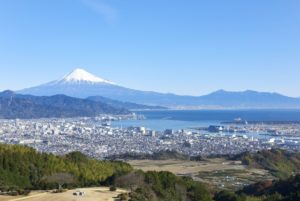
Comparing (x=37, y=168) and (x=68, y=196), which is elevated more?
(x=37, y=168)

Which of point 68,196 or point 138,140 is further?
point 138,140

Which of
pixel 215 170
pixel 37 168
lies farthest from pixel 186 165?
pixel 37 168

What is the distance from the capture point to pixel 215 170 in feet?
217

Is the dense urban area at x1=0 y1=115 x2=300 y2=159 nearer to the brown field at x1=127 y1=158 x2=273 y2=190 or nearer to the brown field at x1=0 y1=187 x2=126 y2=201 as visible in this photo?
the brown field at x1=127 y1=158 x2=273 y2=190

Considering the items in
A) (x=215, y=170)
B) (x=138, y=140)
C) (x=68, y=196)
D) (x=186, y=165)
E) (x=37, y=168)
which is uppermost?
(x=138, y=140)

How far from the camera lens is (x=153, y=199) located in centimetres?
2725

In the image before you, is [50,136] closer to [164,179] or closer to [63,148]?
[63,148]

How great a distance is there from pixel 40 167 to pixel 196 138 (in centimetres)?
8767

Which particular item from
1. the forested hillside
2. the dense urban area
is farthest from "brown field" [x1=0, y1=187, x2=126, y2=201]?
the dense urban area

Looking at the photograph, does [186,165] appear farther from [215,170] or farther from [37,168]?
[37,168]

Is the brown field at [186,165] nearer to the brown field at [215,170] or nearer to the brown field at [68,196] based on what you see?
the brown field at [215,170]

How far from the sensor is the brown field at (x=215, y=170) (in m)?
57.5

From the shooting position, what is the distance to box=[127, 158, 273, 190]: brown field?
57.5m

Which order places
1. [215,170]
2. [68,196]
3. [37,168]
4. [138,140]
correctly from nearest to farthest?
[68,196] < [37,168] < [215,170] < [138,140]
